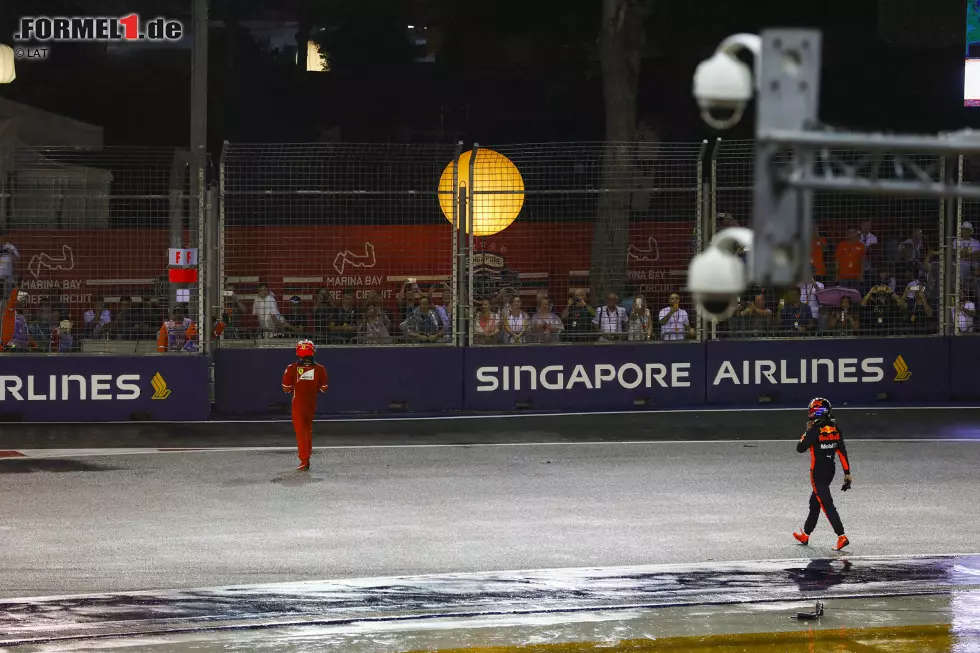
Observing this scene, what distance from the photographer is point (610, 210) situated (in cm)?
2397

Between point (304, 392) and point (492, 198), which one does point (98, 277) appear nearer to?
point (304, 392)

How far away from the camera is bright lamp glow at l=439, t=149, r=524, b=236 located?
72.2ft

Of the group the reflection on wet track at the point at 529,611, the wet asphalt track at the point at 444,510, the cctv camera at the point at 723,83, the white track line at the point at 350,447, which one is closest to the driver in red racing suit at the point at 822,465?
the wet asphalt track at the point at 444,510

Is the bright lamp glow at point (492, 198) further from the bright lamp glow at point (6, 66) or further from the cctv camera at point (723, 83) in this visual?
the cctv camera at point (723, 83)

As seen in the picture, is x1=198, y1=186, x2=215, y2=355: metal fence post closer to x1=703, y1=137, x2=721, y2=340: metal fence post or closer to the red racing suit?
the red racing suit

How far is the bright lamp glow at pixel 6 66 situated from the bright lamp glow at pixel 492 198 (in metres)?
10.4

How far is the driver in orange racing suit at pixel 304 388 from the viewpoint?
666 inches

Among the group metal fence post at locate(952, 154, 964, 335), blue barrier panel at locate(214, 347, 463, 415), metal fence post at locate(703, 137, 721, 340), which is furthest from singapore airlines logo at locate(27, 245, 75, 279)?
metal fence post at locate(952, 154, 964, 335)

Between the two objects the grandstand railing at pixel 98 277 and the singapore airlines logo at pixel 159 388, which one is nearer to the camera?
the grandstand railing at pixel 98 277

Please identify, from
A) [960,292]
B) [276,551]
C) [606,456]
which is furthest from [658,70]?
[276,551]

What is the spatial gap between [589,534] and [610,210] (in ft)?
35.3

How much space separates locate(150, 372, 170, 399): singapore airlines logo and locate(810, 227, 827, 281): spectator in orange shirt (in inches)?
392

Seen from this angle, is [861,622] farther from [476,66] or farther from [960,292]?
[476,66]

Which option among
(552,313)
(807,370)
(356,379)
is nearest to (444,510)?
(356,379)
